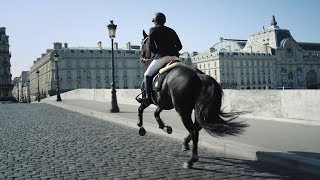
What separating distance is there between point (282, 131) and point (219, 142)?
2.00m

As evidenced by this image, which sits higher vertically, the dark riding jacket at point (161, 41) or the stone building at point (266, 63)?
the stone building at point (266, 63)

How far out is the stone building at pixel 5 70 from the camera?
94.4m

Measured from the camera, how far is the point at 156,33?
7.08m

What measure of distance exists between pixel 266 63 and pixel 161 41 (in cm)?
11601

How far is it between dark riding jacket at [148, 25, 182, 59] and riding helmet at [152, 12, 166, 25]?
13 cm

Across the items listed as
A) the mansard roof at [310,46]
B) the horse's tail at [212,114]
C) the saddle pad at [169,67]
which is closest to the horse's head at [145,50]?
the saddle pad at [169,67]

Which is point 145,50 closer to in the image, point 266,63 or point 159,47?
point 159,47

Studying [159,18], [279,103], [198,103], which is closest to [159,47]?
[159,18]

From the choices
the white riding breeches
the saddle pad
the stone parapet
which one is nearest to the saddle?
the saddle pad

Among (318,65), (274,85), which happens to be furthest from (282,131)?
(318,65)

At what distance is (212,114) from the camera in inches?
224

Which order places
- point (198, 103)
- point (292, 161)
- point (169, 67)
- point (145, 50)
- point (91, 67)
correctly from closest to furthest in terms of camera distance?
point (292, 161) → point (198, 103) → point (169, 67) → point (145, 50) → point (91, 67)

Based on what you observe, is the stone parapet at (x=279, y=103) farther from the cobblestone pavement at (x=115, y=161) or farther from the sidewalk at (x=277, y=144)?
the cobblestone pavement at (x=115, y=161)

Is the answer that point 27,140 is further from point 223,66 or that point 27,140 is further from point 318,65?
point 318,65
